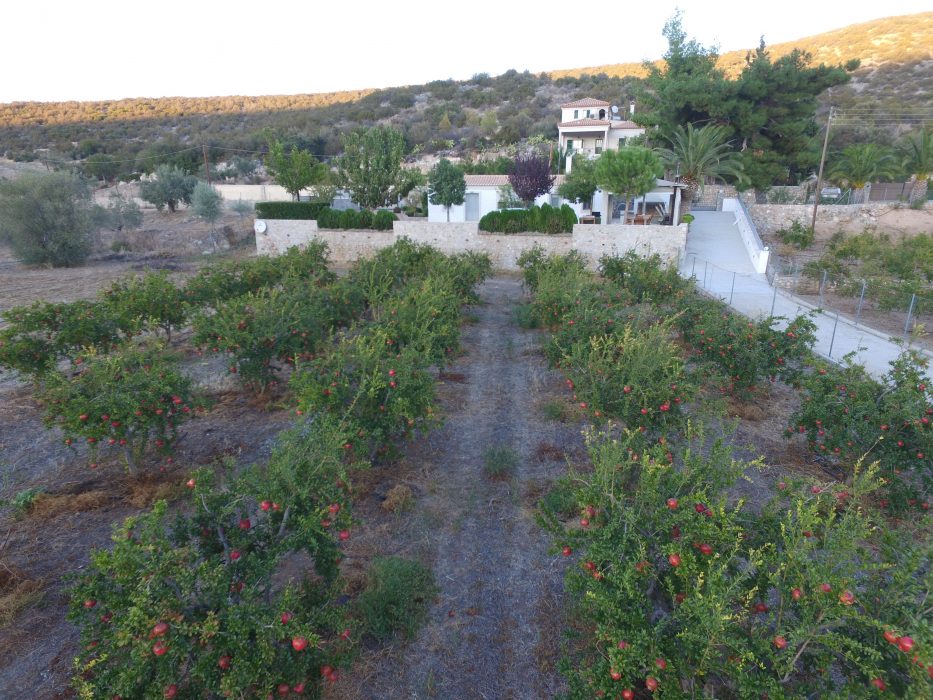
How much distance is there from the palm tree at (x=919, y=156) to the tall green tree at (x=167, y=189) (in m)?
43.1

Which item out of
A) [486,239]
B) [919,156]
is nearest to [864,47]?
[919,156]

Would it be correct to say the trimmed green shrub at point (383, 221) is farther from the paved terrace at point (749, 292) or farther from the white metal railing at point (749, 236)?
the white metal railing at point (749, 236)

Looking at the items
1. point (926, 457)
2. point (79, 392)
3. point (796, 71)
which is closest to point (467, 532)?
point (79, 392)

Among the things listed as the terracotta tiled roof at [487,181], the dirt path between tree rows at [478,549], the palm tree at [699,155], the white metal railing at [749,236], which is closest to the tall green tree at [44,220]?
the terracotta tiled roof at [487,181]

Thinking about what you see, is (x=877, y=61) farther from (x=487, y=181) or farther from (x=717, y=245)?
(x=487, y=181)

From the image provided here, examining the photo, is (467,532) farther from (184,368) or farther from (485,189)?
(485,189)

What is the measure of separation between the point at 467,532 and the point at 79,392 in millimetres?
4255

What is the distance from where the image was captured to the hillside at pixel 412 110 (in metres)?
A: 48.9

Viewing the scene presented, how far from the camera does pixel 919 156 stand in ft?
94.9

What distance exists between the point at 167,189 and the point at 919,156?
45.0m

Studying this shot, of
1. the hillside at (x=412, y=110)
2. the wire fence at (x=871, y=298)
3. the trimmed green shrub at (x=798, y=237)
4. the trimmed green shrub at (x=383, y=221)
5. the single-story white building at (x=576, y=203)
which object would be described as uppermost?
the hillside at (x=412, y=110)

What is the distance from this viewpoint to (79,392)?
17.3ft

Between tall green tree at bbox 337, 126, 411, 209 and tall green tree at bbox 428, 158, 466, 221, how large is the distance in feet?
6.30

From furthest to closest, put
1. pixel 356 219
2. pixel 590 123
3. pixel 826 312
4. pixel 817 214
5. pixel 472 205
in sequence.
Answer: pixel 590 123, pixel 472 205, pixel 817 214, pixel 356 219, pixel 826 312
